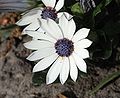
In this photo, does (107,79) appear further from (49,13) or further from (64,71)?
(49,13)

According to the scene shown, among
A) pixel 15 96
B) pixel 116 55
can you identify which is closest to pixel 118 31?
pixel 116 55

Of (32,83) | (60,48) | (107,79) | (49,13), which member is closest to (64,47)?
(60,48)

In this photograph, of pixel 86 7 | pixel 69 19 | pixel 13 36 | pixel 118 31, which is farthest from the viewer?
pixel 13 36

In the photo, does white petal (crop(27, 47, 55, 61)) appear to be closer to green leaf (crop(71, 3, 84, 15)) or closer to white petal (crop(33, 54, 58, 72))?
white petal (crop(33, 54, 58, 72))

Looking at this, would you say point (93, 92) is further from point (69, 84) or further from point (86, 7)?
point (86, 7)

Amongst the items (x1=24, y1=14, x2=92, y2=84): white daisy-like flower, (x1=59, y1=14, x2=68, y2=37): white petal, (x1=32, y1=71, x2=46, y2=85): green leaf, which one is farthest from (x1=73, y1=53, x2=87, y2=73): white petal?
(x1=32, y1=71, x2=46, y2=85): green leaf

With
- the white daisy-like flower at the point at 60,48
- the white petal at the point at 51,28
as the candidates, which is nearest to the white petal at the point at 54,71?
the white daisy-like flower at the point at 60,48

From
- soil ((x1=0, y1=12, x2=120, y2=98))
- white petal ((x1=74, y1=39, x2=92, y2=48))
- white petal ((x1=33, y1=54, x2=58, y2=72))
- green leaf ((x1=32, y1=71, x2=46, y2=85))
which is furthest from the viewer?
soil ((x1=0, y1=12, x2=120, y2=98))

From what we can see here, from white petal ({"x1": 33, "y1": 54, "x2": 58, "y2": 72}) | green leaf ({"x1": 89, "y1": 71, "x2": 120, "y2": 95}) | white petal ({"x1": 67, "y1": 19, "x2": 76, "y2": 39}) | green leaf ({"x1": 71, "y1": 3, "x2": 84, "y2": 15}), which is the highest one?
white petal ({"x1": 67, "y1": 19, "x2": 76, "y2": 39})
